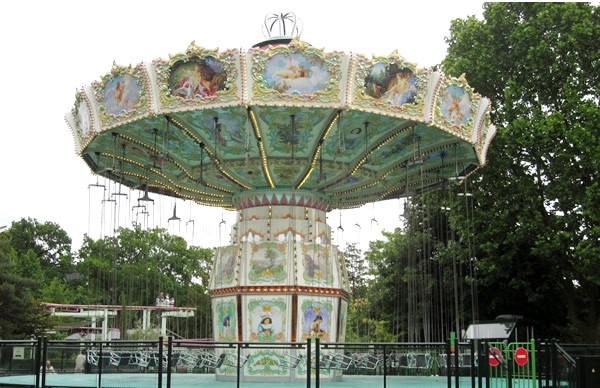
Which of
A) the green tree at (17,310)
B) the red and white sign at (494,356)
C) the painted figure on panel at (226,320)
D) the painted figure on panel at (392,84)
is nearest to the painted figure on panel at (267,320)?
the painted figure on panel at (226,320)

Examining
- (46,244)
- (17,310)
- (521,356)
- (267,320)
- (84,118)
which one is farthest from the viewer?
(46,244)

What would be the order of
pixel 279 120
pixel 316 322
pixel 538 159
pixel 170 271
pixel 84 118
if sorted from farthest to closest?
pixel 170 271 → pixel 538 159 → pixel 316 322 → pixel 84 118 → pixel 279 120

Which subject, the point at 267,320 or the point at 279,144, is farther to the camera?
the point at 267,320

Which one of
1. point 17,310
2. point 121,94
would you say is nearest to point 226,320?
point 121,94

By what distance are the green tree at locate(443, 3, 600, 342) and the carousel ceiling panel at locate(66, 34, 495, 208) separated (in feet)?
17.5

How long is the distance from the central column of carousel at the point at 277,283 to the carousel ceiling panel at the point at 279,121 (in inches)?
33.7

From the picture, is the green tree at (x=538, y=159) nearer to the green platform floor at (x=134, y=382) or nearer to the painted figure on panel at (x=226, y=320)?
the green platform floor at (x=134, y=382)

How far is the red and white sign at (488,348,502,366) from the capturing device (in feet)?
39.8

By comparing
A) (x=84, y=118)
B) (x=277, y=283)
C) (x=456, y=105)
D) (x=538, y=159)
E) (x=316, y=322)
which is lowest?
(x=316, y=322)

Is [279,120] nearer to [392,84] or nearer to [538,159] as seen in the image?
[392,84]

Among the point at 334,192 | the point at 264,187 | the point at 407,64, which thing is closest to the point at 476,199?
the point at 334,192

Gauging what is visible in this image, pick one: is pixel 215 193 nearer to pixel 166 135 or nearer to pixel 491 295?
pixel 166 135

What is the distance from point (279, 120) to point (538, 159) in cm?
1259

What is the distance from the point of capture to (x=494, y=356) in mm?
12203
